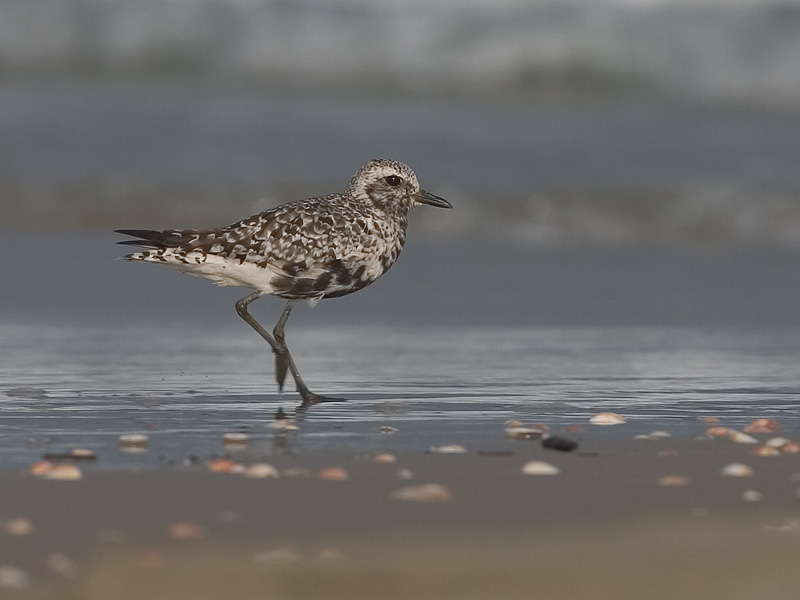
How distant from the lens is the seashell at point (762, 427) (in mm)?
5238

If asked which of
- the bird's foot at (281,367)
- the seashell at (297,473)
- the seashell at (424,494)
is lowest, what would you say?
the seashell at (424,494)

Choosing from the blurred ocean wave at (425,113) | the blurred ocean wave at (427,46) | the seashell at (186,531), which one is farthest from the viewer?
the blurred ocean wave at (427,46)

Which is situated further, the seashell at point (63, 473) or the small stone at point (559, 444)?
the small stone at point (559, 444)

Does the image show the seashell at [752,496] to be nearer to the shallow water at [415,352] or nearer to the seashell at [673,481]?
the seashell at [673,481]

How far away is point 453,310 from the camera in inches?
376

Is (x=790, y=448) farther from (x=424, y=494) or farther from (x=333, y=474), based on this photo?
(x=333, y=474)

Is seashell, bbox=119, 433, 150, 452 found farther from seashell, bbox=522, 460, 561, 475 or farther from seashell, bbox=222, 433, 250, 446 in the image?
seashell, bbox=522, 460, 561, 475

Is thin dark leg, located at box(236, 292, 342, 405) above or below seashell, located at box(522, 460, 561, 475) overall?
above

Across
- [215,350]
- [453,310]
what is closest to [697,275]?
[453,310]

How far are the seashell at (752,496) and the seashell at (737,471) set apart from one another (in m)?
0.25

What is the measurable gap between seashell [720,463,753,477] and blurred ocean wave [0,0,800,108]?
1695cm

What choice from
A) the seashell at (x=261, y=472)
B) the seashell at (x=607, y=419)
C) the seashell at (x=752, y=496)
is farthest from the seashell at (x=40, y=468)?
the seashell at (x=607, y=419)

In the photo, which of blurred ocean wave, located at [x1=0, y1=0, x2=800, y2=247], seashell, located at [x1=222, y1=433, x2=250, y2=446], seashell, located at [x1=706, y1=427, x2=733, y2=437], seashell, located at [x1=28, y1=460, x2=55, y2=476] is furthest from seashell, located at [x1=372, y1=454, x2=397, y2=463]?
blurred ocean wave, located at [x1=0, y1=0, x2=800, y2=247]

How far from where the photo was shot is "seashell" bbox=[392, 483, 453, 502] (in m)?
3.89
